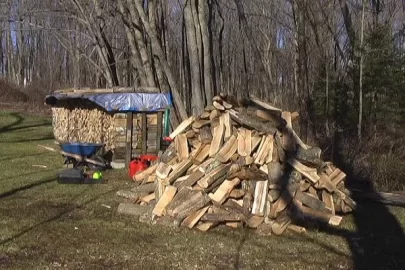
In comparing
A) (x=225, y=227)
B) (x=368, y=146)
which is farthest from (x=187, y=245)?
(x=368, y=146)

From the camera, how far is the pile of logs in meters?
9.84

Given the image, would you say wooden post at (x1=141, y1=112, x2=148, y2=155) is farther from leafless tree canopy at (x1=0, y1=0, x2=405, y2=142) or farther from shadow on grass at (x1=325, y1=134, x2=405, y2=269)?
shadow on grass at (x1=325, y1=134, x2=405, y2=269)

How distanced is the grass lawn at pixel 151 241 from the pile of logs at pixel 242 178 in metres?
0.29

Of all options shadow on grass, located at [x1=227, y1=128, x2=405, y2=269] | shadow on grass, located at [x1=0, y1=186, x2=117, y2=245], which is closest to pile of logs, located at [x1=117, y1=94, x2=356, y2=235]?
shadow on grass, located at [x1=227, y1=128, x2=405, y2=269]

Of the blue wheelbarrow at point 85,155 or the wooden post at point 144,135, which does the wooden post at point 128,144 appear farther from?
the blue wheelbarrow at point 85,155

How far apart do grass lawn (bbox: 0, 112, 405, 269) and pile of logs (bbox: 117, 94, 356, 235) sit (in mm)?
288

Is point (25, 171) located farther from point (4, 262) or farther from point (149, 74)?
point (4, 262)

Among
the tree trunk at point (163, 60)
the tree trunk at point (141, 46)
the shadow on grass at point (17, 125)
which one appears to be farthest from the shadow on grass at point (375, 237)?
the shadow on grass at point (17, 125)

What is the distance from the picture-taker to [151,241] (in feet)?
28.6

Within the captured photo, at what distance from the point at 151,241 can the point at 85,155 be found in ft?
25.4

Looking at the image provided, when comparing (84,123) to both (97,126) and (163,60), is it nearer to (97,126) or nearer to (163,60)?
(97,126)

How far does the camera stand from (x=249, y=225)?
32.1ft

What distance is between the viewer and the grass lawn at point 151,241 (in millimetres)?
7707

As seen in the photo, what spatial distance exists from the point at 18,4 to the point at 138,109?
29.8 meters
